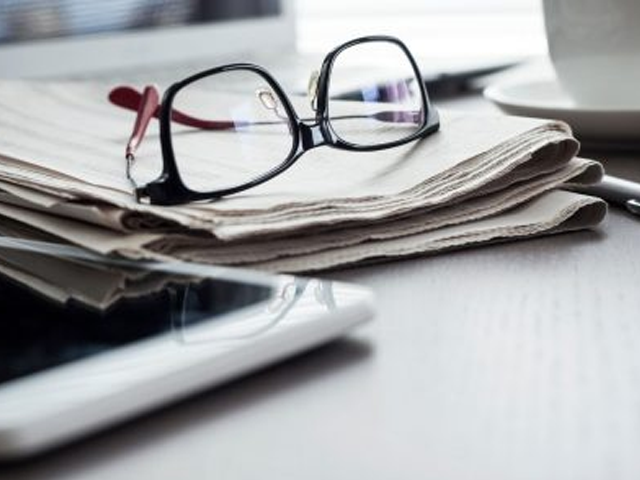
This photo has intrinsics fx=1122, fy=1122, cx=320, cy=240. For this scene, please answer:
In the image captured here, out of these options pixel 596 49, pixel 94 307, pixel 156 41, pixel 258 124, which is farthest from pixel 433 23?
pixel 94 307

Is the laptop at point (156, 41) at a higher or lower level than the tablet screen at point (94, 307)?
lower

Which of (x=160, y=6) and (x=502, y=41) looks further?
(x=502, y=41)

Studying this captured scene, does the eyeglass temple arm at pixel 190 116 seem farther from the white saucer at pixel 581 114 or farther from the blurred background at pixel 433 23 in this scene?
the blurred background at pixel 433 23

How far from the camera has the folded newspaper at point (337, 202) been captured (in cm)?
37

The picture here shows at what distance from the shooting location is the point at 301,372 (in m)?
0.29

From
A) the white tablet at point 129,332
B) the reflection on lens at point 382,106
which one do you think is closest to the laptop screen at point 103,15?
the reflection on lens at point 382,106

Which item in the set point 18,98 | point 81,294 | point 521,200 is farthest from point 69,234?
point 18,98

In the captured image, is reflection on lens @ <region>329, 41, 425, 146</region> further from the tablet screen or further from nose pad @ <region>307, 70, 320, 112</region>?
the tablet screen

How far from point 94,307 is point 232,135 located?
0.67ft

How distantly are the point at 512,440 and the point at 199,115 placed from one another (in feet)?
1.13

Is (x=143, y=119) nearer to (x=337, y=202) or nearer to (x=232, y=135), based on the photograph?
(x=232, y=135)

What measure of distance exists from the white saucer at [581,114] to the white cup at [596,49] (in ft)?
0.05

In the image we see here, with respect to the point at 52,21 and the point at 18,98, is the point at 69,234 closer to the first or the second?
the point at 18,98

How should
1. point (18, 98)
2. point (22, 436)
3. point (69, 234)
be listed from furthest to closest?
1. point (18, 98)
2. point (69, 234)
3. point (22, 436)
